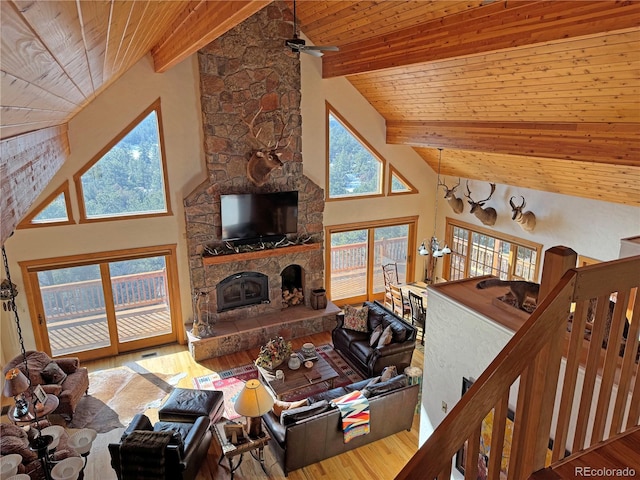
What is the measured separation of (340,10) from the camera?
638 cm

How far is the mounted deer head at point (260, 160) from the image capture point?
7.55m

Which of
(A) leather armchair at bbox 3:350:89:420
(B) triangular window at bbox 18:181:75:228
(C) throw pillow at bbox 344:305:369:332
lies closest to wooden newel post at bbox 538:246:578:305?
(C) throw pillow at bbox 344:305:369:332

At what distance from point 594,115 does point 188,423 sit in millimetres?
6229

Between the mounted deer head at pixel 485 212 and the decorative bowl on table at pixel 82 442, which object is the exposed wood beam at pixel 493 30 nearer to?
the mounted deer head at pixel 485 212

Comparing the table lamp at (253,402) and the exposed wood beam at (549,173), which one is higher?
the exposed wood beam at (549,173)

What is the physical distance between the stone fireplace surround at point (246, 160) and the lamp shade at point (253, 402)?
3055mm

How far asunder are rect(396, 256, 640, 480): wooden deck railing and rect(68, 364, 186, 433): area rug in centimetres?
577

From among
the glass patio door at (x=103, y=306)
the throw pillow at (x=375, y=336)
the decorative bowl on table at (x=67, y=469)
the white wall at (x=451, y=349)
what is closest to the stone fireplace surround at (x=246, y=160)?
the glass patio door at (x=103, y=306)

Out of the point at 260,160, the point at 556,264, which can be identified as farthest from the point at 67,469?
the point at 260,160

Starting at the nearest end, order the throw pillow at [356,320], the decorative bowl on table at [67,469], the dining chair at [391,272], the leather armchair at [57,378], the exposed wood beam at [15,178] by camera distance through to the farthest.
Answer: the exposed wood beam at [15,178] < the decorative bowl on table at [67,469] < the leather armchair at [57,378] < the throw pillow at [356,320] < the dining chair at [391,272]

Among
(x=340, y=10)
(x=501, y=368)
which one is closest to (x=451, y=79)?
(x=340, y=10)

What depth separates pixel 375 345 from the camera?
6969 millimetres

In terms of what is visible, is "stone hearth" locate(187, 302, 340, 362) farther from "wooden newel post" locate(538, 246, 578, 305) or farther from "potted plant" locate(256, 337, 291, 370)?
"wooden newel post" locate(538, 246, 578, 305)

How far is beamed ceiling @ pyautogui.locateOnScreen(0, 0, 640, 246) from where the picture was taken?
133cm
